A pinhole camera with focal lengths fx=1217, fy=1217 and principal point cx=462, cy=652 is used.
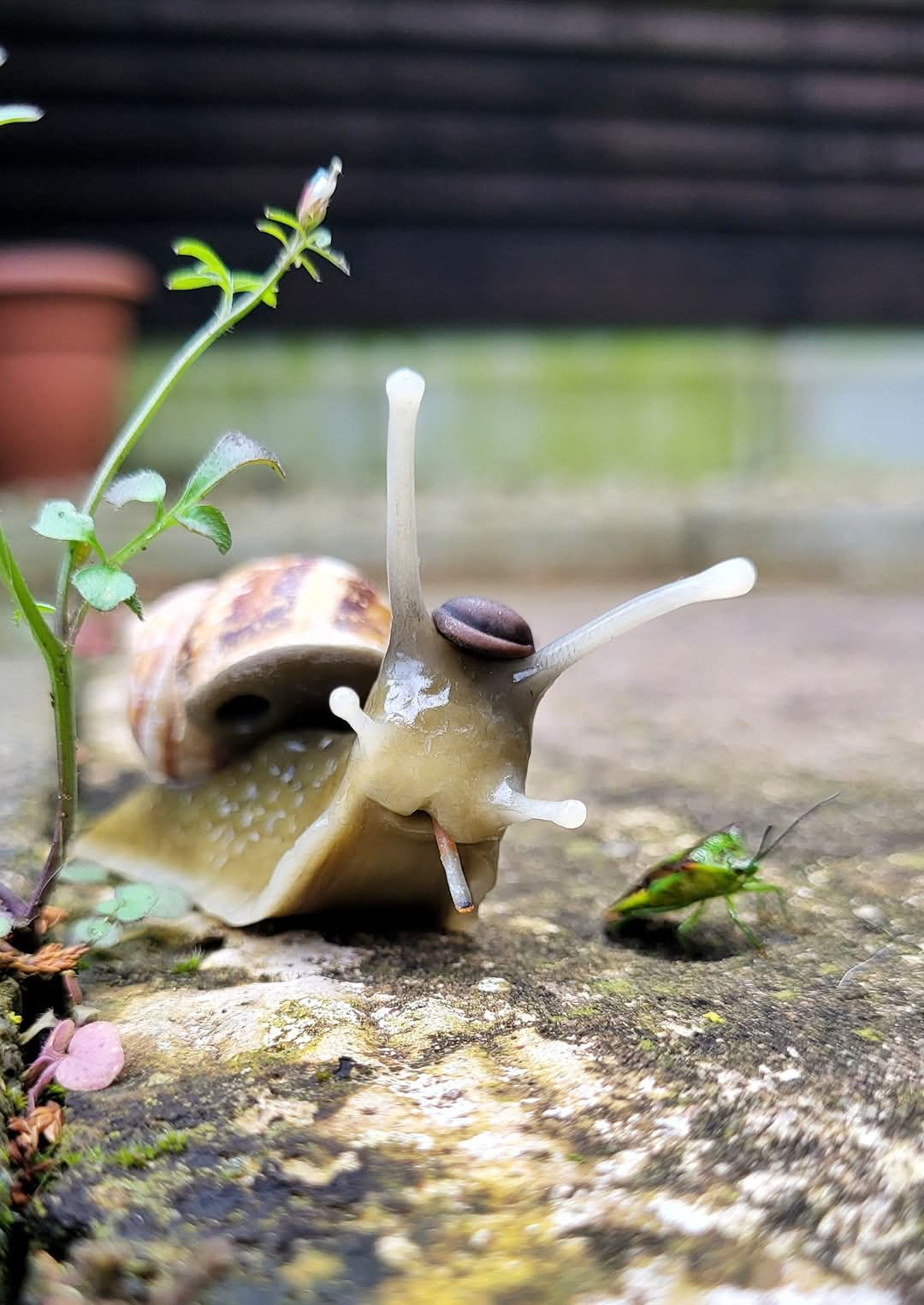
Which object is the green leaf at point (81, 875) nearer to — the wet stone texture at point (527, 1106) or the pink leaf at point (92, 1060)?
the wet stone texture at point (527, 1106)

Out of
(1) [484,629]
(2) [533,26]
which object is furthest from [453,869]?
(2) [533,26]

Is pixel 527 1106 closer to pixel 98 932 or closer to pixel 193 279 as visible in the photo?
pixel 98 932

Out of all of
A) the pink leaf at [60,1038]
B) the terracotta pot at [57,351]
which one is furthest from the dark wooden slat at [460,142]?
the pink leaf at [60,1038]

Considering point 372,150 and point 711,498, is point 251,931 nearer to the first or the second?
point 711,498

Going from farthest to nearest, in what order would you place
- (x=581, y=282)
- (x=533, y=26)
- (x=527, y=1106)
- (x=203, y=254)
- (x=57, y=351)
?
(x=581, y=282) < (x=533, y=26) < (x=57, y=351) < (x=203, y=254) < (x=527, y=1106)

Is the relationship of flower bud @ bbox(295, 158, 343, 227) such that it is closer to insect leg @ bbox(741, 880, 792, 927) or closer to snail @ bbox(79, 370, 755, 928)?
snail @ bbox(79, 370, 755, 928)
